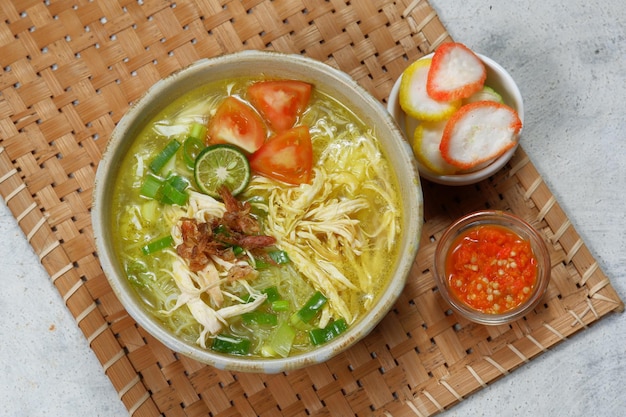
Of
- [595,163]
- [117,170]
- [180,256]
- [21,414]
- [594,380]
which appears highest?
[117,170]

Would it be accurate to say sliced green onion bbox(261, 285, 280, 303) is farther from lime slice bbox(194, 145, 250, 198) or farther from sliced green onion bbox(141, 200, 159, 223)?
sliced green onion bbox(141, 200, 159, 223)

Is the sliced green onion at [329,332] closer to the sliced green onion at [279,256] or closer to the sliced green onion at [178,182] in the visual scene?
the sliced green onion at [279,256]

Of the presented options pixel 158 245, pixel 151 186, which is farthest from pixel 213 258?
pixel 151 186

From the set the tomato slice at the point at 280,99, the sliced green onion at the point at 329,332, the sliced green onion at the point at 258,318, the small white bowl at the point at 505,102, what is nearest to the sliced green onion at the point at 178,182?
the tomato slice at the point at 280,99

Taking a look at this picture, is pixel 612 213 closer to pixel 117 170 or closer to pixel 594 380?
pixel 594 380

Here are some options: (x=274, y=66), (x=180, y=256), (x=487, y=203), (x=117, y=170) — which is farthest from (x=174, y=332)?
(x=487, y=203)

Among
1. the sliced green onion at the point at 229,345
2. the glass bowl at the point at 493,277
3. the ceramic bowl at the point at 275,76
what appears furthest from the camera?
the glass bowl at the point at 493,277

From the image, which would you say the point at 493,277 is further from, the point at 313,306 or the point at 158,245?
the point at 158,245
